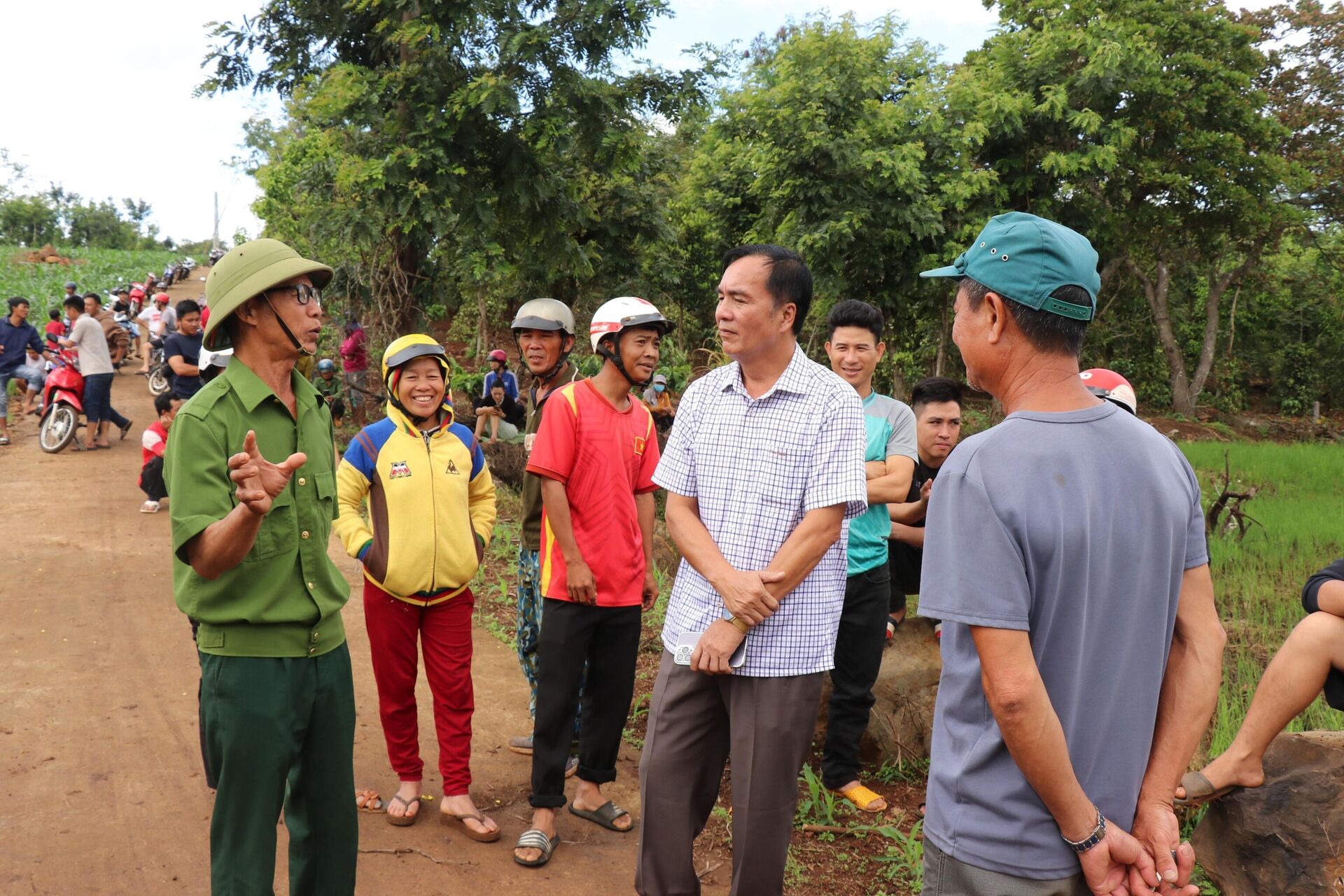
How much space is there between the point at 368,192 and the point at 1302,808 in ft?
26.8

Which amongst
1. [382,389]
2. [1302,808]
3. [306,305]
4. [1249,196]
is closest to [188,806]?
[306,305]

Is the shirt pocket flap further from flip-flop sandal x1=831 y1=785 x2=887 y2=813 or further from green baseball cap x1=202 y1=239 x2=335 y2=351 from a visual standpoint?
flip-flop sandal x1=831 y1=785 x2=887 y2=813

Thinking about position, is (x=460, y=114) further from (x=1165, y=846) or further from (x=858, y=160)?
(x=1165, y=846)

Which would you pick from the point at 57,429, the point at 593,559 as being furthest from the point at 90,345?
the point at 593,559

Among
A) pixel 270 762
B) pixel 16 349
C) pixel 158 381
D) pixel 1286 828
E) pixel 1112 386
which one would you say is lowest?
pixel 1286 828

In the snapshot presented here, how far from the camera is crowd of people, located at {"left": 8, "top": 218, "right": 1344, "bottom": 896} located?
1.61 meters

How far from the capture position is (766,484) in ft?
8.55

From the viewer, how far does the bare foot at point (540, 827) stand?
346 cm

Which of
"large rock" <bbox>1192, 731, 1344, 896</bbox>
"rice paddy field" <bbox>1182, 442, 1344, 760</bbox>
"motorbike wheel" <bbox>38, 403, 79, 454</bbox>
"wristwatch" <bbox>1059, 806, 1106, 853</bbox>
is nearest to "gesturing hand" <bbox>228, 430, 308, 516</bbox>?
"wristwatch" <bbox>1059, 806, 1106, 853</bbox>

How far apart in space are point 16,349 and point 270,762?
11649 millimetres

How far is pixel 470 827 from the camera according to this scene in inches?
142

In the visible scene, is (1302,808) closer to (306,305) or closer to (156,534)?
(306,305)

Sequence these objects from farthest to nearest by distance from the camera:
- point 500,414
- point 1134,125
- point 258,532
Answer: point 1134,125 < point 500,414 < point 258,532

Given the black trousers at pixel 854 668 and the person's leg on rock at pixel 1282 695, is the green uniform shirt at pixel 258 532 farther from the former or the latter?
the person's leg on rock at pixel 1282 695
